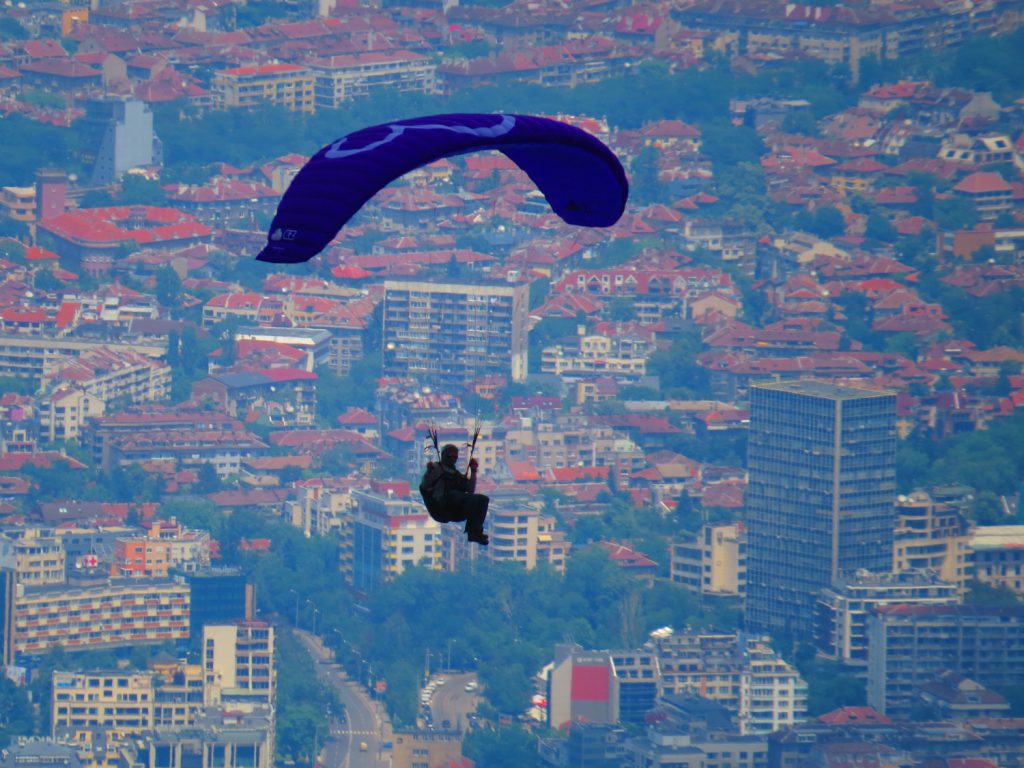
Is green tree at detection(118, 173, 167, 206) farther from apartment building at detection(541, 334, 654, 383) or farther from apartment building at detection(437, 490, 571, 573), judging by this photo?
apartment building at detection(437, 490, 571, 573)

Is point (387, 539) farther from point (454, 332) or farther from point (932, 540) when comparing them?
point (454, 332)

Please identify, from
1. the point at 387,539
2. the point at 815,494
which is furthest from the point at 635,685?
the point at 815,494

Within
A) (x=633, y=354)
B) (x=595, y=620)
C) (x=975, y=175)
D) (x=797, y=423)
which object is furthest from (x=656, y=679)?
(x=975, y=175)

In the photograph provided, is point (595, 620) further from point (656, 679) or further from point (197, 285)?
point (197, 285)

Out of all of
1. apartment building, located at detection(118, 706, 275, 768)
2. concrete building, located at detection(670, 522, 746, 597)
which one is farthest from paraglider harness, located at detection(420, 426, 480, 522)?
concrete building, located at detection(670, 522, 746, 597)

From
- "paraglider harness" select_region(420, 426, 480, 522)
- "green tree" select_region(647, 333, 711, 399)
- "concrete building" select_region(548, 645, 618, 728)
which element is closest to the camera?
"paraglider harness" select_region(420, 426, 480, 522)

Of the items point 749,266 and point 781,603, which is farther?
point 749,266
